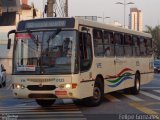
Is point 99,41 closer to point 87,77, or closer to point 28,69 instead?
point 87,77

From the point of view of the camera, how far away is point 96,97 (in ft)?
54.0

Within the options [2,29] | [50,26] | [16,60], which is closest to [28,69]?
[16,60]

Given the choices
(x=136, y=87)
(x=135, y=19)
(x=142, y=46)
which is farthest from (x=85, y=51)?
(x=135, y=19)

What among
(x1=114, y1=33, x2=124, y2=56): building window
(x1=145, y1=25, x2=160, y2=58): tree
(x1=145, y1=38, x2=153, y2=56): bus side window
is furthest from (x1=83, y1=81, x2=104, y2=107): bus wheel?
(x1=145, y1=25, x2=160, y2=58): tree

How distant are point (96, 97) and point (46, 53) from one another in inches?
104

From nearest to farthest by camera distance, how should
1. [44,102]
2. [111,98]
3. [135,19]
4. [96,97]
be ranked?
[96,97] → [44,102] → [111,98] → [135,19]

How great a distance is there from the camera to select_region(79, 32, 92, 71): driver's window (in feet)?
49.9

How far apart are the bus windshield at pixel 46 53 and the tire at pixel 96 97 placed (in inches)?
75.9

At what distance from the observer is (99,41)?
1698 centimetres

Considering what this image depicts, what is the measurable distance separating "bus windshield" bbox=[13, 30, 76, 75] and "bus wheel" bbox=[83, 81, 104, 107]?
1.92 metres

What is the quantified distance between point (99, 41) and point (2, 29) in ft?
124

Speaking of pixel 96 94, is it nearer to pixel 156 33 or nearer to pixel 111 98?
pixel 111 98

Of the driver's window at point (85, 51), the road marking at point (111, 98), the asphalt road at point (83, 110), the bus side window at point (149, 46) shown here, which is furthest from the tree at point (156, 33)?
the driver's window at point (85, 51)

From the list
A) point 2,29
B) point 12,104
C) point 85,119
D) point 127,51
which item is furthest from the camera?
point 2,29
